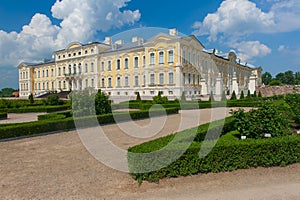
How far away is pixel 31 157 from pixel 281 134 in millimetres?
6237

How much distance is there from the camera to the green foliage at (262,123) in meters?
5.30

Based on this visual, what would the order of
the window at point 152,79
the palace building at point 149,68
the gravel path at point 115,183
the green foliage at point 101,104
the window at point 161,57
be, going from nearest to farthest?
the gravel path at point 115,183 < the green foliage at point 101,104 < the palace building at point 149,68 < the window at point 161,57 < the window at point 152,79

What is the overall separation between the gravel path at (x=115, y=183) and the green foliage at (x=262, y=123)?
38.1 inches

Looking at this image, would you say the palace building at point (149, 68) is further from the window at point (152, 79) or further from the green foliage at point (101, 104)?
the green foliage at point (101, 104)

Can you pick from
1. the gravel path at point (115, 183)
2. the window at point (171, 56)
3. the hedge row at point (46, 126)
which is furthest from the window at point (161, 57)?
the gravel path at point (115, 183)

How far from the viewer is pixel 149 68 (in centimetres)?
3378

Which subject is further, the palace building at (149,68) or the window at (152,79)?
the window at (152,79)

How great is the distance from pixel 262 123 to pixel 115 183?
373 cm

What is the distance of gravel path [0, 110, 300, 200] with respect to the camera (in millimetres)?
3648

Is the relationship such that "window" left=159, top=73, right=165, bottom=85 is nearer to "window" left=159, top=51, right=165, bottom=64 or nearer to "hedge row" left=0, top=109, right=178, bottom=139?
"window" left=159, top=51, right=165, bottom=64

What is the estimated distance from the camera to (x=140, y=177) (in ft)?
13.6

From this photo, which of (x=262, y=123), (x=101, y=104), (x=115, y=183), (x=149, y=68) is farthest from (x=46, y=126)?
(x=149, y=68)

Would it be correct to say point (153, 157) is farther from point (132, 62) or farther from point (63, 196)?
point (132, 62)

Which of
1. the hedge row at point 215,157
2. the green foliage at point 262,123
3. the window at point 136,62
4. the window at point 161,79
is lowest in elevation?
the hedge row at point 215,157
